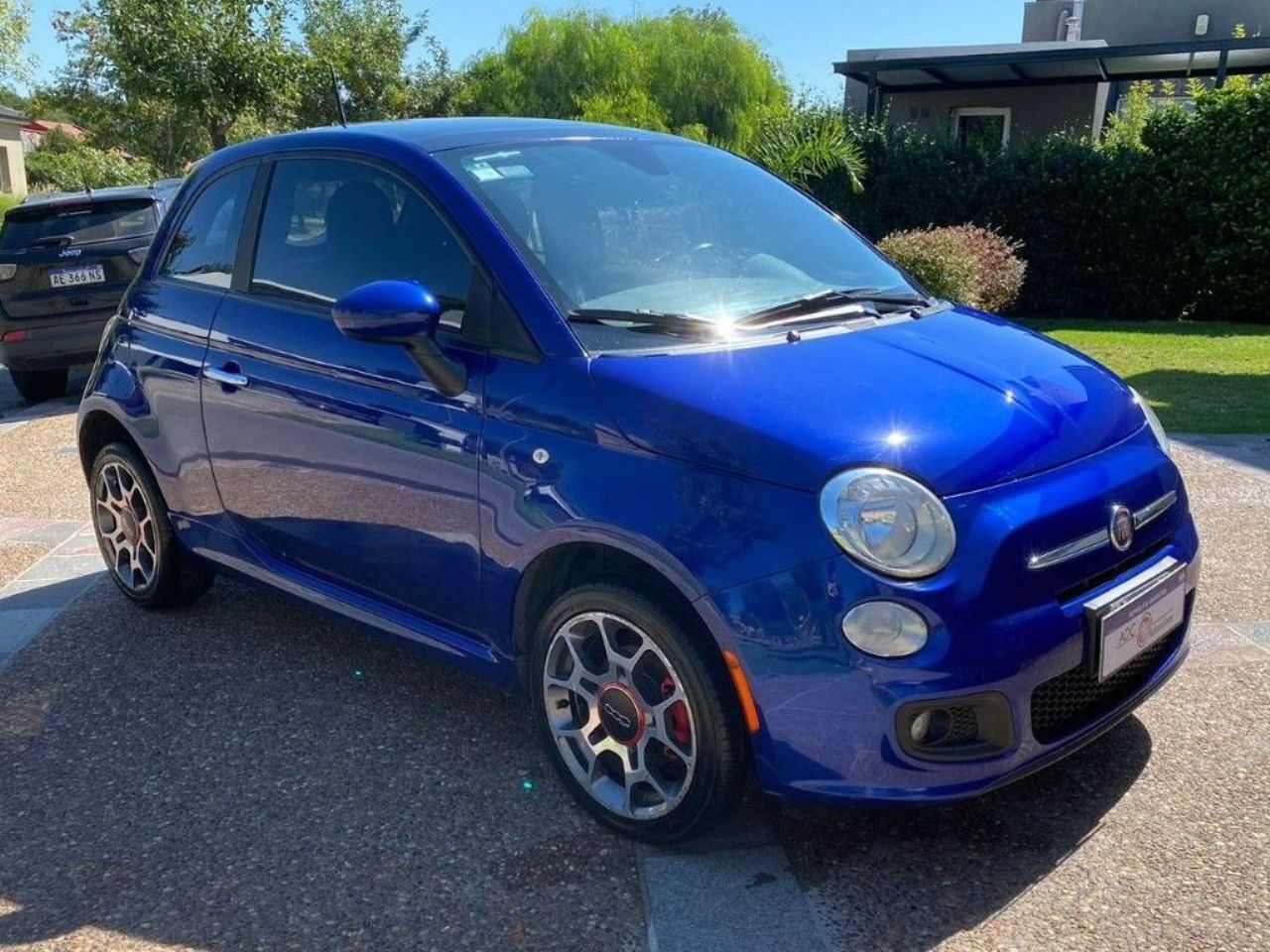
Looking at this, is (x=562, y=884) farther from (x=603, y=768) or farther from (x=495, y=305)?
(x=495, y=305)

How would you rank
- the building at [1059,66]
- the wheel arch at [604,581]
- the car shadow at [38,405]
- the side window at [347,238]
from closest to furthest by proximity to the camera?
the wheel arch at [604,581] → the side window at [347,238] → the car shadow at [38,405] → the building at [1059,66]

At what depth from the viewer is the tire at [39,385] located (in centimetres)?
1064

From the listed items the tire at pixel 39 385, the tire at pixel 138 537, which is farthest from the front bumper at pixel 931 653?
the tire at pixel 39 385

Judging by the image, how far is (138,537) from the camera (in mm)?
4844

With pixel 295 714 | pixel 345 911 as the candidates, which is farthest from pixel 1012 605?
pixel 295 714

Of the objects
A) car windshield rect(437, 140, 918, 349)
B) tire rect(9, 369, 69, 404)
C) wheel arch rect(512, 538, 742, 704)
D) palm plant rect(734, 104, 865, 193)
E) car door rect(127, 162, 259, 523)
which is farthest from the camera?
palm plant rect(734, 104, 865, 193)

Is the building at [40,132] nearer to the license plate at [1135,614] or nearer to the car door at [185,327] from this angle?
the car door at [185,327]

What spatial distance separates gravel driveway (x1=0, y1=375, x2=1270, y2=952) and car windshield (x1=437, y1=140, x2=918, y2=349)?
1375mm

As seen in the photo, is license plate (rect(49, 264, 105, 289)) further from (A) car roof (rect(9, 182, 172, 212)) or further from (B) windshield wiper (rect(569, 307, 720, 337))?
(B) windshield wiper (rect(569, 307, 720, 337))

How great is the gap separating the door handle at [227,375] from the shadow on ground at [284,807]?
1075 millimetres

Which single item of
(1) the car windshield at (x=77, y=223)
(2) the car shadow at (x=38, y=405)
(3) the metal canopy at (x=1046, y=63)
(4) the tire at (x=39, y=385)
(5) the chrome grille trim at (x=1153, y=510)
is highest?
(3) the metal canopy at (x=1046, y=63)

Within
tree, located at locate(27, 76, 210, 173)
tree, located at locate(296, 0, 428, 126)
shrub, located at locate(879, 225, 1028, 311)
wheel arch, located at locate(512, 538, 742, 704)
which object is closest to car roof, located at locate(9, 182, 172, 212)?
shrub, located at locate(879, 225, 1028, 311)

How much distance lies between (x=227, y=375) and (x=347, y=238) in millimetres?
671

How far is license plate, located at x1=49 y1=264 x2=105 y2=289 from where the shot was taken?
391 inches
